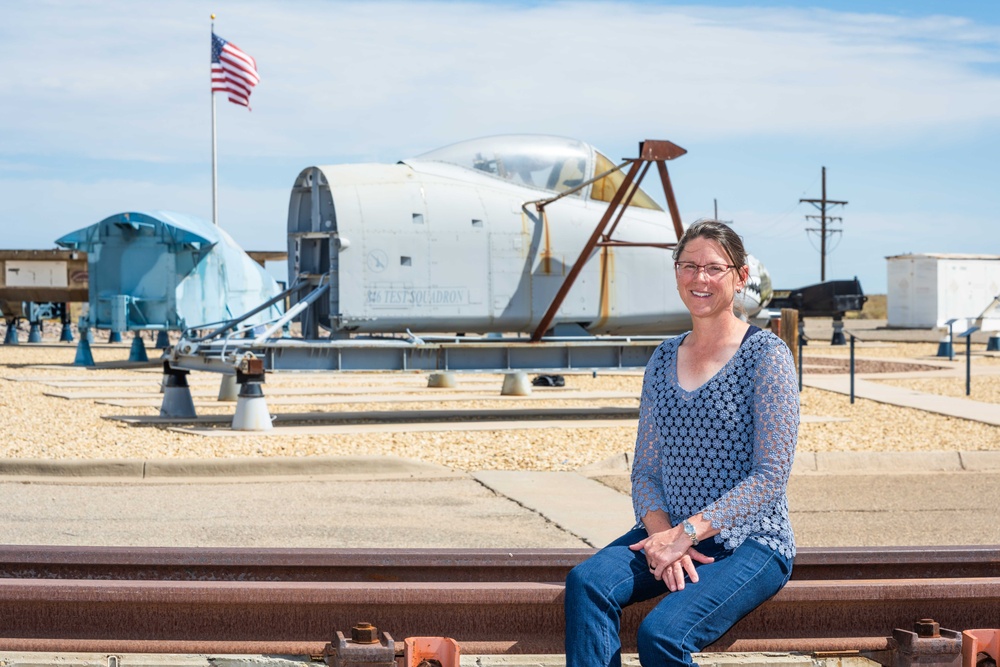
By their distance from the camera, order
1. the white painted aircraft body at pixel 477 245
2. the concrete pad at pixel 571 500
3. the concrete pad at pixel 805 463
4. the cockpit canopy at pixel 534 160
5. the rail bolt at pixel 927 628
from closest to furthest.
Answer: the rail bolt at pixel 927 628
the concrete pad at pixel 571 500
the concrete pad at pixel 805 463
the white painted aircraft body at pixel 477 245
the cockpit canopy at pixel 534 160

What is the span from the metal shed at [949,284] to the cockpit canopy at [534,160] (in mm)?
27413

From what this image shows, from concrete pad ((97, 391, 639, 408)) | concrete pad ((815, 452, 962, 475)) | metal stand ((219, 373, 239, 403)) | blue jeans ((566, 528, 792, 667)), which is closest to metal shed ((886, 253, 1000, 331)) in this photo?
concrete pad ((97, 391, 639, 408))

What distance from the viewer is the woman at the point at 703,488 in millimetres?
3746

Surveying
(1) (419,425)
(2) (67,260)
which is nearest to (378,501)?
(1) (419,425)

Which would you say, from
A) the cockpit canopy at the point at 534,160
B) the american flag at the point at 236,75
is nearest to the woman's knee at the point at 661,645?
the cockpit canopy at the point at 534,160

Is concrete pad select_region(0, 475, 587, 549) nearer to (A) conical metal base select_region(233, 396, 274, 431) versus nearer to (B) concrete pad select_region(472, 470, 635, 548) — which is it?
(B) concrete pad select_region(472, 470, 635, 548)

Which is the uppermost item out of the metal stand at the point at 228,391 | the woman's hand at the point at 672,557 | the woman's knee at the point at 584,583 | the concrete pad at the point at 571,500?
the woman's hand at the point at 672,557

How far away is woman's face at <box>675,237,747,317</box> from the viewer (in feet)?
13.1

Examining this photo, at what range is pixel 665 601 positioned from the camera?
148 inches

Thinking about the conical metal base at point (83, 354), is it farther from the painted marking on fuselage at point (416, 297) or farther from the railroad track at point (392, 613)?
the railroad track at point (392, 613)

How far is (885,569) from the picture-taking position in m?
4.70

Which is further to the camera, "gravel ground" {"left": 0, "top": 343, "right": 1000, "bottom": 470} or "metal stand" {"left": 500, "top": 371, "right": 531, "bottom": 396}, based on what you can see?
"metal stand" {"left": 500, "top": 371, "right": 531, "bottom": 396}

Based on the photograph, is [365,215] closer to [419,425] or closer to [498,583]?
[419,425]

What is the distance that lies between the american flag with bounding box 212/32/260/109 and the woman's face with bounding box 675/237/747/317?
88.4 ft
